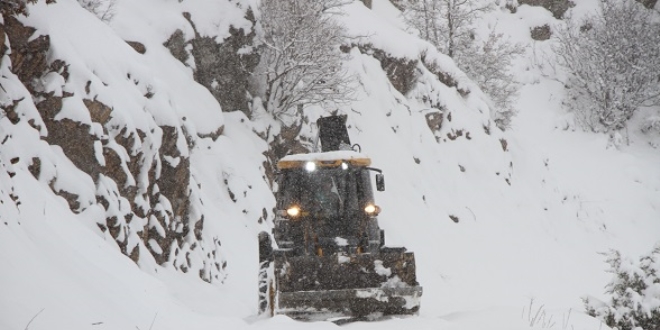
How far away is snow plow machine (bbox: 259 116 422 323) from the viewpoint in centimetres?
575

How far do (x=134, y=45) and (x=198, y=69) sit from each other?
215 cm

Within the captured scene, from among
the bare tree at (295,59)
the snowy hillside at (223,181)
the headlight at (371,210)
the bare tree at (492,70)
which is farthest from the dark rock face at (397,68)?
the headlight at (371,210)

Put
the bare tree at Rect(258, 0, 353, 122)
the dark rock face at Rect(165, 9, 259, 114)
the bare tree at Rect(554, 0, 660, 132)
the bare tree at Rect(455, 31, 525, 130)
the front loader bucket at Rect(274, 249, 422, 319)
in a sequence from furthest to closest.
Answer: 1. the bare tree at Rect(554, 0, 660, 132)
2. the bare tree at Rect(455, 31, 525, 130)
3. the bare tree at Rect(258, 0, 353, 122)
4. the dark rock face at Rect(165, 9, 259, 114)
5. the front loader bucket at Rect(274, 249, 422, 319)

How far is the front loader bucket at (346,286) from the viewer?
18.7 ft

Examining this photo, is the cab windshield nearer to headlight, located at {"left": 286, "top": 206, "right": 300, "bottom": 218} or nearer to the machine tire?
headlight, located at {"left": 286, "top": 206, "right": 300, "bottom": 218}

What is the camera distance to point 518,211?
18.1m

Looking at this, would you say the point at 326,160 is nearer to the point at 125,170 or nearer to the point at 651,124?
the point at 125,170

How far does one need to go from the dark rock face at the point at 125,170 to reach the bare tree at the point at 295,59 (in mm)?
5185

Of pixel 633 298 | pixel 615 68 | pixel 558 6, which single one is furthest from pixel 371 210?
pixel 558 6

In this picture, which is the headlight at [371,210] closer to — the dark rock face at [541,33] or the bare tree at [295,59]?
the bare tree at [295,59]

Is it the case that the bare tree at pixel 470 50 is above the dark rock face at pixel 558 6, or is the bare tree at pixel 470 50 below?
below

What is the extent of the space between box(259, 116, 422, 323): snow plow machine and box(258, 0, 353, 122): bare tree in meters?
6.76

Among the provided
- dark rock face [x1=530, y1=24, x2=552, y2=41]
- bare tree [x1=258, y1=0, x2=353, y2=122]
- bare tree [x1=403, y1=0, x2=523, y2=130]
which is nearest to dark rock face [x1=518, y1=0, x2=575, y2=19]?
dark rock face [x1=530, y1=24, x2=552, y2=41]

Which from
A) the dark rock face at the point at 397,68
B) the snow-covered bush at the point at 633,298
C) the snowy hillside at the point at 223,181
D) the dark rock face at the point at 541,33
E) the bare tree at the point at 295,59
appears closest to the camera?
the snowy hillside at the point at 223,181
